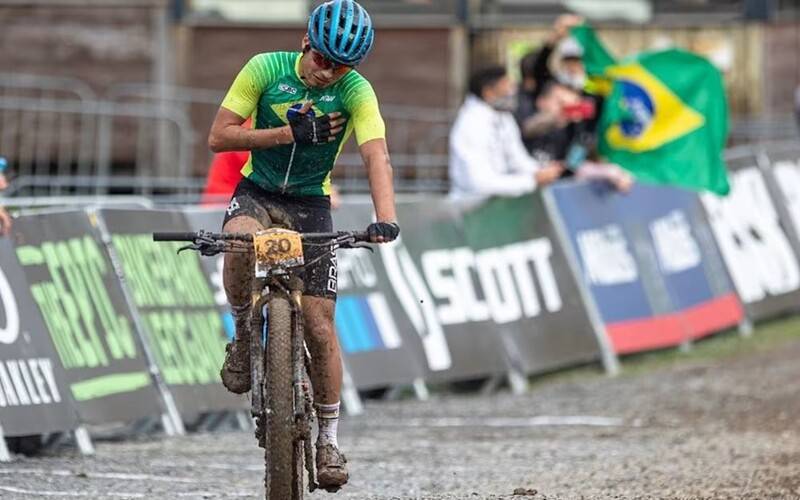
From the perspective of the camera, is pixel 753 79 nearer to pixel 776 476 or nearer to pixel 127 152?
pixel 127 152

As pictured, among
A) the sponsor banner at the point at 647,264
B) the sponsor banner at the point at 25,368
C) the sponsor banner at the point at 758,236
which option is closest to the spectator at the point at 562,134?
the sponsor banner at the point at 647,264

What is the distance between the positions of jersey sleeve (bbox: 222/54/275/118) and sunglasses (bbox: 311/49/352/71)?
25 centimetres

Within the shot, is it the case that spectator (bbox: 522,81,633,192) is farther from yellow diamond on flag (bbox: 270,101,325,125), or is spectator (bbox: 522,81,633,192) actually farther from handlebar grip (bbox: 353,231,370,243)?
handlebar grip (bbox: 353,231,370,243)

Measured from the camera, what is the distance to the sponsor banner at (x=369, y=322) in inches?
525

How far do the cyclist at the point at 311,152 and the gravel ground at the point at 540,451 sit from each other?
1.03 metres

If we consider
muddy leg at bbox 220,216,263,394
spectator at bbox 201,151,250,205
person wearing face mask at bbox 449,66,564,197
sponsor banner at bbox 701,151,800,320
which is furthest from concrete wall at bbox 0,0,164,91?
muddy leg at bbox 220,216,263,394

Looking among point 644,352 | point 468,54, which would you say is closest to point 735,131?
point 468,54

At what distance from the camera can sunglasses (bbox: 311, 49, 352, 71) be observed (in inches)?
319

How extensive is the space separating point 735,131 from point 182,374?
31.1 feet

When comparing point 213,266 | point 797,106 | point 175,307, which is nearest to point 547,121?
point 213,266

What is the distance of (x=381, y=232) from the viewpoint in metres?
7.64

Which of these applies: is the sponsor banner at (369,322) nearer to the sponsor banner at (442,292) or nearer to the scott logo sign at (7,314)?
the sponsor banner at (442,292)

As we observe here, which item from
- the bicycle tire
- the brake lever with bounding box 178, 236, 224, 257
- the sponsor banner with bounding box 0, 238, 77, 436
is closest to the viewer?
the bicycle tire

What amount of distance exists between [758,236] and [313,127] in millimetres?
10290
